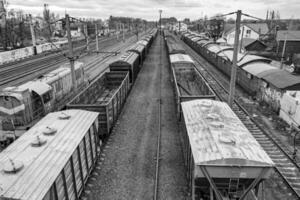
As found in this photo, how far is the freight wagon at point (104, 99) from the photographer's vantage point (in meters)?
13.8

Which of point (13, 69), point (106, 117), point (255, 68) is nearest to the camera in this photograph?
point (106, 117)

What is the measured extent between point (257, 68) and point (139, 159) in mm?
16797

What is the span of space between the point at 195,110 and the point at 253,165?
460 centimetres

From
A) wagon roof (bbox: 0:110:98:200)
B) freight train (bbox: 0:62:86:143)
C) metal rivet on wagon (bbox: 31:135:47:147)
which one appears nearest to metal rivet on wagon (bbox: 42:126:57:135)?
wagon roof (bbox: 0:110:98:200)

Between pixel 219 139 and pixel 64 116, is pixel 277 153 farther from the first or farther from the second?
pixel 64 116

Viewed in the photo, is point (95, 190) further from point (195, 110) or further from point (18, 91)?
point (18, 91)

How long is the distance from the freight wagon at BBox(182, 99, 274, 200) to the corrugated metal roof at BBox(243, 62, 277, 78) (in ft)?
45.5

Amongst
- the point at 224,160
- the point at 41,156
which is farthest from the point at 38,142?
the point at 224,160

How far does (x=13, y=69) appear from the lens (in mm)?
37031

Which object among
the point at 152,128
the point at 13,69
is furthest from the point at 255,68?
the point at 13,69

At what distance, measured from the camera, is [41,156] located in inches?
309

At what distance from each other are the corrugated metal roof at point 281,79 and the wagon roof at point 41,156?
605 inches

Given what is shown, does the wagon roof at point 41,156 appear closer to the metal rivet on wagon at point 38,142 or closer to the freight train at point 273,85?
the metal rivet on wagon at point 38,142

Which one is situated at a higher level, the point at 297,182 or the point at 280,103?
the point at 280,103
